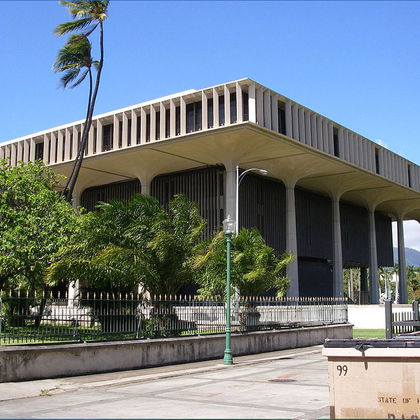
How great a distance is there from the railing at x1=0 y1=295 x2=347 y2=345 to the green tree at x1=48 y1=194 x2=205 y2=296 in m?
1.15

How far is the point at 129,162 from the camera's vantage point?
47.6 metres

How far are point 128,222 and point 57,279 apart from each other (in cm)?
340

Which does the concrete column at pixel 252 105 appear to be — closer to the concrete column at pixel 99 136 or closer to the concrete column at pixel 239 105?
the concrete column at pixel 239 105

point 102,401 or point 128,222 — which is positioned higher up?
point 128,222

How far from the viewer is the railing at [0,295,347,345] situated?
14.6 metres

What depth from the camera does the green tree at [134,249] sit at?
1983 cm

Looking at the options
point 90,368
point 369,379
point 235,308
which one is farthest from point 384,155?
point 369,379

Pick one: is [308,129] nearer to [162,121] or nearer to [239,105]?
[239,105]

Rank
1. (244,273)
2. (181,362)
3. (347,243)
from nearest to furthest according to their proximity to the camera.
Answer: (181,362)
(244,273)
(347,243)

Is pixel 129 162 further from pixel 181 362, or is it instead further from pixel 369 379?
pixel 369 379

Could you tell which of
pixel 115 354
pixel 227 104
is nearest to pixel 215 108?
pixel 227 104

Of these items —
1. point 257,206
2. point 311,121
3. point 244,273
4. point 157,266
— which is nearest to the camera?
point 157,266

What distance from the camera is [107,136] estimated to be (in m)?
49.2

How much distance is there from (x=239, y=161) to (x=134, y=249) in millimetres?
25636
